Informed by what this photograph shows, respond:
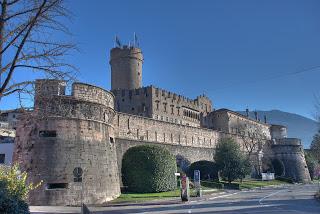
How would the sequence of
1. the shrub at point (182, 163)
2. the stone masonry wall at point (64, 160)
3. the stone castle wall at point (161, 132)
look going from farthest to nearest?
the shrub at point (182, 163) < the stone castle wall at point (161, 132) < the stone masonry wall at point (64, 160)

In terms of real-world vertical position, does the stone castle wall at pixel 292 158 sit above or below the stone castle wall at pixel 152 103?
below

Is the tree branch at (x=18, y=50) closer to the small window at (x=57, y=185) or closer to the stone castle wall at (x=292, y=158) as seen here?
the small window at (x=57, y=185)

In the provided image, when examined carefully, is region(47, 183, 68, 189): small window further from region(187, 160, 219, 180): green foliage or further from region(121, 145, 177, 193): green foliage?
region(187, 160, 219, 180): green foliage

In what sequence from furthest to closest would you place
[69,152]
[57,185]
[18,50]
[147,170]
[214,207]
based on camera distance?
[147,170] → [69,152] → [57,185] → [214,207] → [18,50]

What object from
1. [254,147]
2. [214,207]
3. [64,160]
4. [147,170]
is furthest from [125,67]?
[214,207]

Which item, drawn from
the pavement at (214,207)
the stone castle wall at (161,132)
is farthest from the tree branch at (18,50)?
the stone castle wall at (161,132)

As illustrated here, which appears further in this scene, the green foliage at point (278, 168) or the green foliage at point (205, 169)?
the green foliage at point (278, 168)

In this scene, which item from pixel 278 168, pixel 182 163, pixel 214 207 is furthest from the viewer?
pixel 278 168

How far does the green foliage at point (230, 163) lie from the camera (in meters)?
50.1

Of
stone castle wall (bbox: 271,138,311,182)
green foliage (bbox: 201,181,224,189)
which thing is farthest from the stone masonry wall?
stone castle wall (bbox: 271,138,311,182)

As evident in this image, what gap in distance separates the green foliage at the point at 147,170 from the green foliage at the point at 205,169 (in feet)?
46.7

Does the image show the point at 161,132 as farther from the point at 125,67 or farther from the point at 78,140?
the point at 125,67

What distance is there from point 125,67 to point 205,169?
3508 centimetres

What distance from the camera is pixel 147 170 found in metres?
33.3
